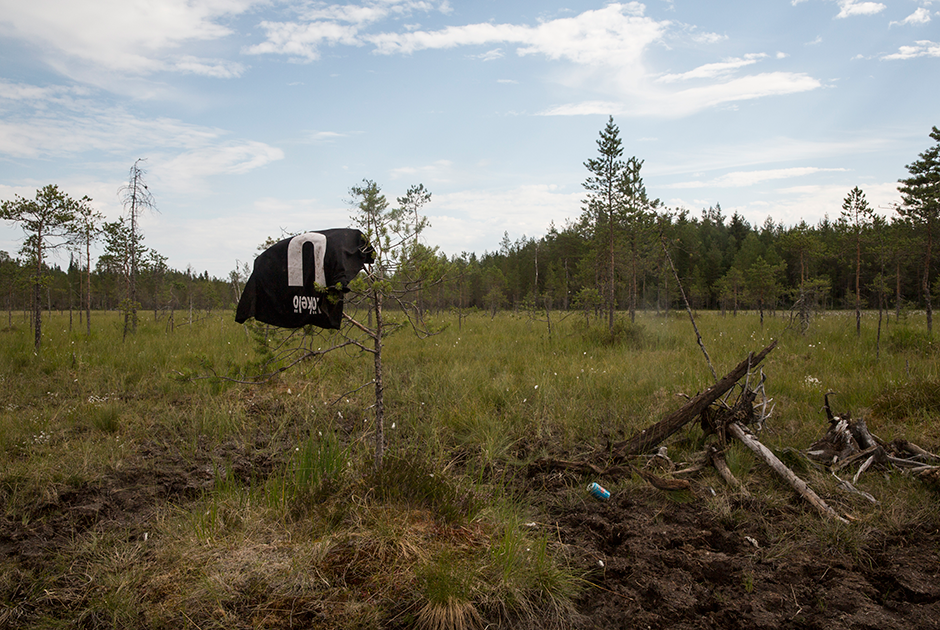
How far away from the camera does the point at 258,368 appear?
364 centimetres

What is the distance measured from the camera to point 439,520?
3.26 m

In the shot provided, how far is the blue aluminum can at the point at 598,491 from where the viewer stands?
4.06 meters

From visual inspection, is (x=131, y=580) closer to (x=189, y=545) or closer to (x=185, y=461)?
(x=189, y=545)

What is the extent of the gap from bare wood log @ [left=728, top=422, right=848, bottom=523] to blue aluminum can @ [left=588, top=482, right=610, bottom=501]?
149cm

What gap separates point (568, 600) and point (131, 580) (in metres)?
2.36

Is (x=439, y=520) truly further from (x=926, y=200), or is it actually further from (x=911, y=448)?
(x=926, y=200)

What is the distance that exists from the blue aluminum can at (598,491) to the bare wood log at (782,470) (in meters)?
1.49

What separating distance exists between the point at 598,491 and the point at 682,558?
3.40ft

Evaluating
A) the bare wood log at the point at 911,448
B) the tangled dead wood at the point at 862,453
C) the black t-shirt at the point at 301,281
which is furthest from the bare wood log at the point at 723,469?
the black t-shirt at the point at 301,281

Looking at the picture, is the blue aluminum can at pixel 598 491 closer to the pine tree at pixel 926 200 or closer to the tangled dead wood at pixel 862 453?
the tangled dead wood at pixel 862 453

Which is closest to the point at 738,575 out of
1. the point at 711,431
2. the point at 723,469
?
the point at 723,469

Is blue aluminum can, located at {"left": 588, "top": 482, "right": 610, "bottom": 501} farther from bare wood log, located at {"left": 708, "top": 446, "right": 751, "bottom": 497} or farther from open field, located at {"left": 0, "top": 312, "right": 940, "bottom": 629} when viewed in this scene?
bare wood log, located at {"left": 708, "top": 446, "right": 751, "bottom": 497}

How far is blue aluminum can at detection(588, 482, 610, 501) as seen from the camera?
4062mm

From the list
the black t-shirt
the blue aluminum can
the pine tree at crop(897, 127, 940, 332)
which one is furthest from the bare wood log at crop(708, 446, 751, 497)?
the pine tree at crop(897, 127, 940, 332)
